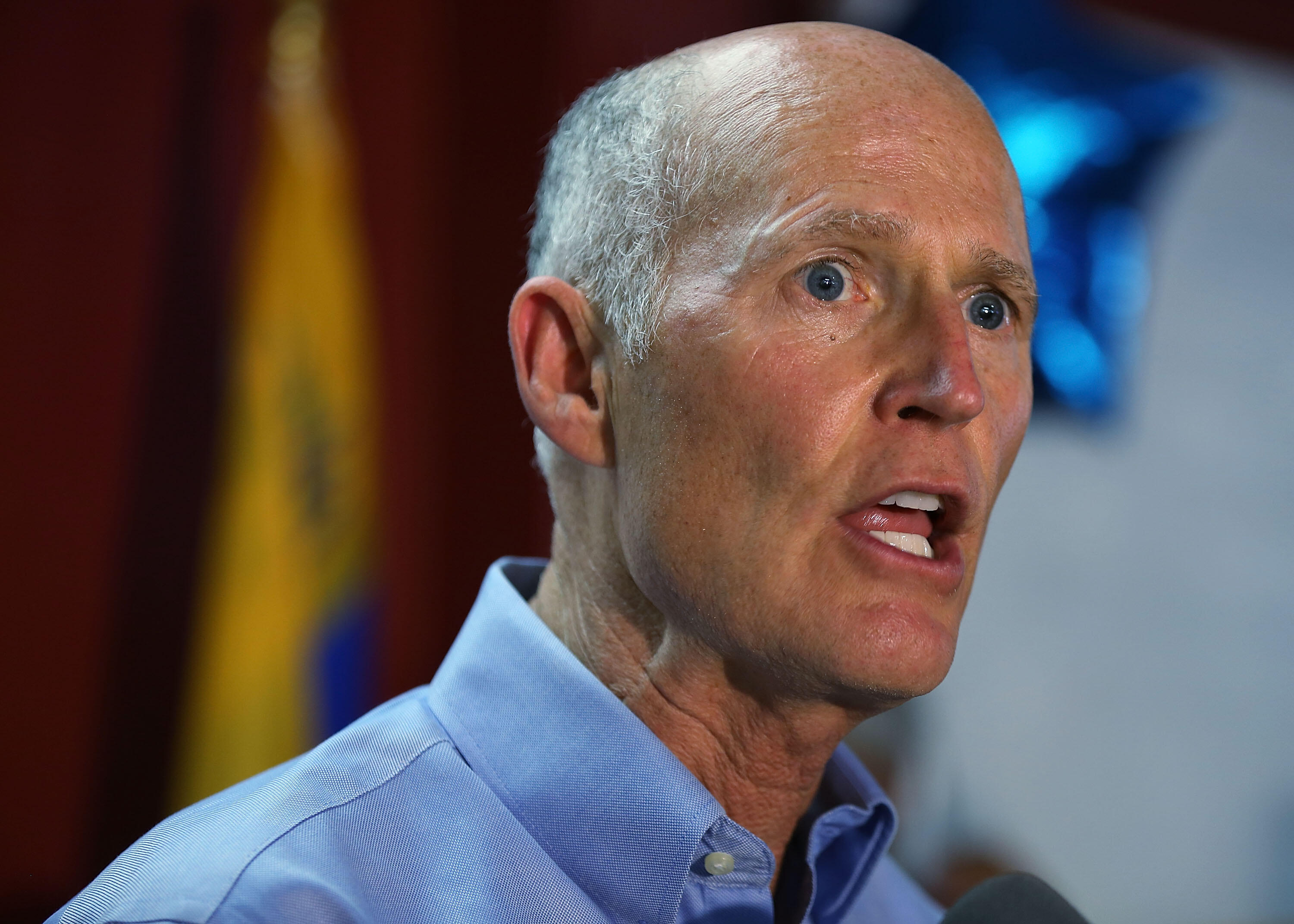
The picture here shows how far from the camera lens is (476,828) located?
1.02 metres

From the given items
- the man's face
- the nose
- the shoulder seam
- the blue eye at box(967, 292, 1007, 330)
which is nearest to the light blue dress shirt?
the shoulder seam

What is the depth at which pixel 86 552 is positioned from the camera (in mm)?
2094

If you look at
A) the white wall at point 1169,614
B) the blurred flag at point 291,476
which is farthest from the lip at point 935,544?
the white wall at point 1169,614

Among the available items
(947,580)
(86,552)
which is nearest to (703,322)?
(947,580)

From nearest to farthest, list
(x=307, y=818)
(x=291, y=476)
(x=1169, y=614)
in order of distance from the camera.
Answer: (x=307, y=818), (x=291, y=476), (x=1169, y=614)

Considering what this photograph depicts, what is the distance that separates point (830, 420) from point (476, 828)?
509 millimetres

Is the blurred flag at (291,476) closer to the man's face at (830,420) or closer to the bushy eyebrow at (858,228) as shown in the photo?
the man's face at (830,420)

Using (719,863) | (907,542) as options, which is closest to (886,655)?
(907,542)

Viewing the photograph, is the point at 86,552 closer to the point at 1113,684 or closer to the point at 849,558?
the point at 849,558

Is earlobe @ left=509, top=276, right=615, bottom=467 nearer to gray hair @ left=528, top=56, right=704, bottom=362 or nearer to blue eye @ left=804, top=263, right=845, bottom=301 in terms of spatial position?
gray hair @ left=528, top=56, right=704, bottom=362

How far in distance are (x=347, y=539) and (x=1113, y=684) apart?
2745 mm

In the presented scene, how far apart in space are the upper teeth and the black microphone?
1.17ft

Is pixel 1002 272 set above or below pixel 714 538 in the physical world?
above

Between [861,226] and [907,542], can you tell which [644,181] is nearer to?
[861,226]
